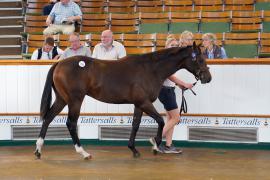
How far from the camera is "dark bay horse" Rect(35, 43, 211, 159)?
9641 mm

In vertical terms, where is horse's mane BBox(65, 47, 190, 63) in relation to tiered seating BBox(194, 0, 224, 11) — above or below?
below

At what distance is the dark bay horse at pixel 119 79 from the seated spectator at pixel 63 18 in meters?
4.32

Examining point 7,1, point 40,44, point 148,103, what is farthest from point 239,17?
point 7,1

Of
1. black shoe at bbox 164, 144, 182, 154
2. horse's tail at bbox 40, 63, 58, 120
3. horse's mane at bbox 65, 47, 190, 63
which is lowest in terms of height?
black shoe at bbox 164, 144, 182, 154

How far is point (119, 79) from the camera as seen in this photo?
31.9ft

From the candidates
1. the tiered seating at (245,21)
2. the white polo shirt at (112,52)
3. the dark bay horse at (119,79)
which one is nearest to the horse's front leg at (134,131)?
the dark bay horse at (119,79)

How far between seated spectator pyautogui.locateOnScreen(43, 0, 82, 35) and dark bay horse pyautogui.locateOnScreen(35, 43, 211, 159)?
14.2 ft

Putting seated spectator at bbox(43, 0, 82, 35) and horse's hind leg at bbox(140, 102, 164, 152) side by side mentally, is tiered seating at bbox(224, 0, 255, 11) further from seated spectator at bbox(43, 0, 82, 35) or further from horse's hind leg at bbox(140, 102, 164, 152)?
horse's hind leg at bbox(140, 102, 164, 152)

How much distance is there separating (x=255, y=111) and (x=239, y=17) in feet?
15.0

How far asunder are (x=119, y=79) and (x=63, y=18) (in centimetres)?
470

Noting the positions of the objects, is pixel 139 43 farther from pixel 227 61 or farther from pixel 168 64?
pixel 168 64

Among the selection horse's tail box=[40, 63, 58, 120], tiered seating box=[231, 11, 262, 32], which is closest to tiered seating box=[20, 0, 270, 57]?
tiered seating box=[231, 11, 262, 32]

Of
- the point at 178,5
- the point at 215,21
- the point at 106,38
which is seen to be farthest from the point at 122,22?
the point at 106,38

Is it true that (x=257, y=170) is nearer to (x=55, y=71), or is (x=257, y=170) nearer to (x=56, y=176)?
(x=56, y=176)
